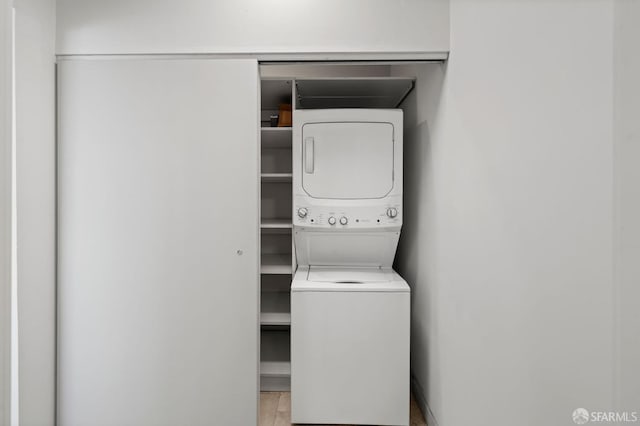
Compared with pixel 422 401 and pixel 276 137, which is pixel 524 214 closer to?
pixel 422 401

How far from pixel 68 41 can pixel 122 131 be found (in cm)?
51

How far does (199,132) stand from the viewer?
168 cm

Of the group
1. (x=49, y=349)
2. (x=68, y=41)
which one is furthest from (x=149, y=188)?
(x=49, y=349)

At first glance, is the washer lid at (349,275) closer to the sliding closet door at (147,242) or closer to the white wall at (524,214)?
the white wall at (524,214)

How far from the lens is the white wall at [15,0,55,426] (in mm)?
1511

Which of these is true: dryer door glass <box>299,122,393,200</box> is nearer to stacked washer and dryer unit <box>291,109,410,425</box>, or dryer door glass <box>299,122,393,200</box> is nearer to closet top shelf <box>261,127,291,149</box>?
stacked washer and dryer unit <box>291,109,410,425</box>

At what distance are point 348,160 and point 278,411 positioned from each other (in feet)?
5.19

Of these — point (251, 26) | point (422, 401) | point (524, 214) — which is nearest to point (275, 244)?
point (422, 401)

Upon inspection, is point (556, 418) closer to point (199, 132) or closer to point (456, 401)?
point (456, 401)

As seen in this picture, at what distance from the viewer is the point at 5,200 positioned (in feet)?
2.66

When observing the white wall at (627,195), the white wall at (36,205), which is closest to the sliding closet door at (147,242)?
the white wall at (36,205)

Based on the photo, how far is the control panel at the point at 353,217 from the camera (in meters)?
1.97

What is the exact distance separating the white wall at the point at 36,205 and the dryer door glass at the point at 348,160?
1.29 meters

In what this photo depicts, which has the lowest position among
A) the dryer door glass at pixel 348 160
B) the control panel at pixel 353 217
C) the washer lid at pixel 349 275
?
the washer lid at pixel 349 275
